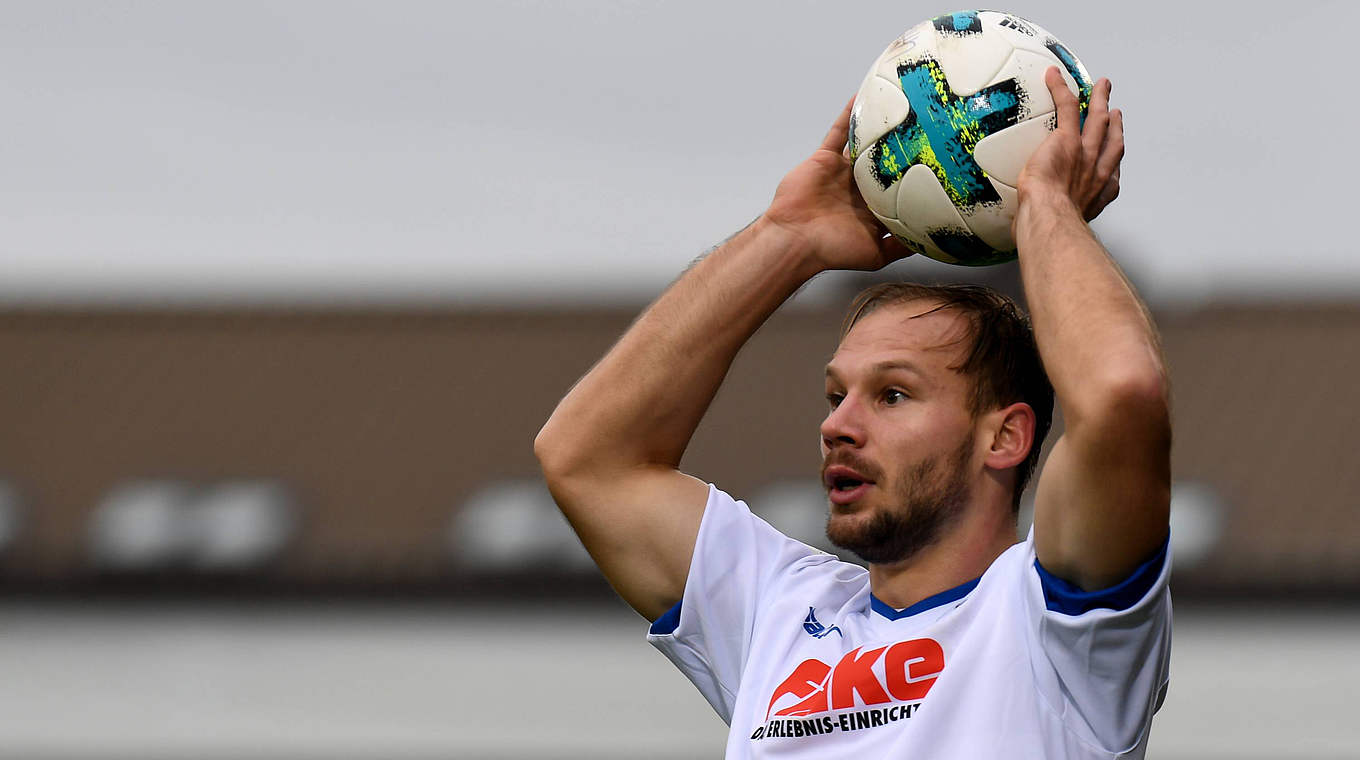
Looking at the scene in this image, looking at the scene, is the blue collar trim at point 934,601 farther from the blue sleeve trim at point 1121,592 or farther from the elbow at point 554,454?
the elbow at point 554,454

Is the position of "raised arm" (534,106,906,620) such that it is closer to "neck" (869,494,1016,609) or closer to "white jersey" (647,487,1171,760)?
"white jersey" (647,487,1171,760)

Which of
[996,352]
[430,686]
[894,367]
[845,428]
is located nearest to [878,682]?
[845,428]

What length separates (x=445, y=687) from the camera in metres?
24.1

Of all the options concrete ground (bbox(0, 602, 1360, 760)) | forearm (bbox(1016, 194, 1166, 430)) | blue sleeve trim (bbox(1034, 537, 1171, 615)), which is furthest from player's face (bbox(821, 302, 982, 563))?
concrete ground (bbox(0, 602, 1360, 760))

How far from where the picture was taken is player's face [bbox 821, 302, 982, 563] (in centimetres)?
392

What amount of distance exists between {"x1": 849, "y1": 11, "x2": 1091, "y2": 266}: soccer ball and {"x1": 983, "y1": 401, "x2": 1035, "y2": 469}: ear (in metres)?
0.43

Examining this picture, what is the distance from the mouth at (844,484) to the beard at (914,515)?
0.19 feet

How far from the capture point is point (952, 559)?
3969 mm

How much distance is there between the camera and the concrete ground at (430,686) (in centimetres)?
2245

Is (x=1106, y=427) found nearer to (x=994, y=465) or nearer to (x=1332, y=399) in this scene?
(x=994, y=465)

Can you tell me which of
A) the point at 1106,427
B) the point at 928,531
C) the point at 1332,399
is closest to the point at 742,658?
the point at 928,531

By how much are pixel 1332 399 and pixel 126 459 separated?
1840cm

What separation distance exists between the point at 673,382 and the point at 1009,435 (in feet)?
3.27

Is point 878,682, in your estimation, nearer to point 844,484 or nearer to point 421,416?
point 844,484
